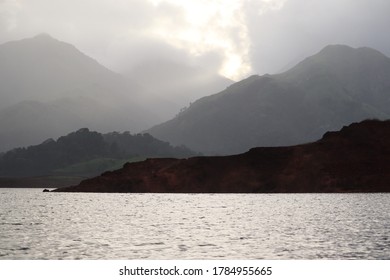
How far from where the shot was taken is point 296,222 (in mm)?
87562

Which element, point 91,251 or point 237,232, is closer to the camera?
point 91,251

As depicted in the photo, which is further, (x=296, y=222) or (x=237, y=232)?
(x=296, y=222)
